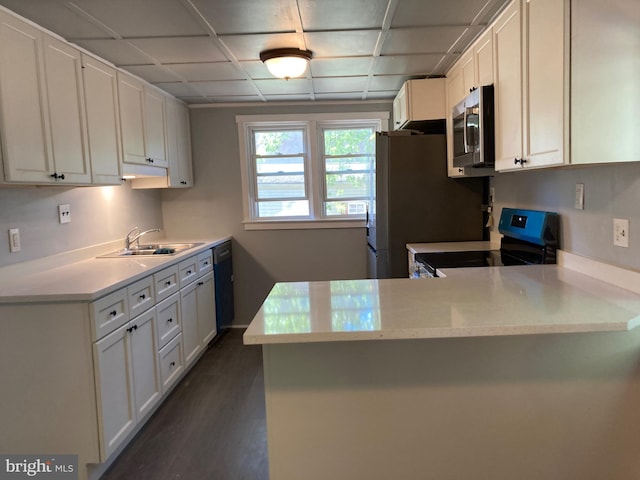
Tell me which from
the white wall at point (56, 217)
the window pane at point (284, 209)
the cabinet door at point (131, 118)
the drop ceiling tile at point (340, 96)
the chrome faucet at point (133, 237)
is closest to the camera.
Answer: the white wall at point (56, 217)

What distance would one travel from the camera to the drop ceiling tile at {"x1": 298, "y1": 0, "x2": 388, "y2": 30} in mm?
1922

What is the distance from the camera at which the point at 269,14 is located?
202 cm

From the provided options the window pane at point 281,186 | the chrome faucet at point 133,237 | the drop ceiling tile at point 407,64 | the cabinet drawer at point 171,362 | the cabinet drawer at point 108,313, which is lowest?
the cabinet drawer at point 171,362

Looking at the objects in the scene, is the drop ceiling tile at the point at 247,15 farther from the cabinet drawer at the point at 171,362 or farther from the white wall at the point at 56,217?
the cabinet drawer at the point at 171,362

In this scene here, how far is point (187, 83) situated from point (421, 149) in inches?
73.4

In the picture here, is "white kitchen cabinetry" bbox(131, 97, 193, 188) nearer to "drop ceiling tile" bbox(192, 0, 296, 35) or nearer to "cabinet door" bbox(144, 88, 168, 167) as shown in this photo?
"cabinet door" bbox(144, 88, 168, 167)

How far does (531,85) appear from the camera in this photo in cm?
178

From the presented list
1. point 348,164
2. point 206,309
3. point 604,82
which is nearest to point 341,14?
point 604,82

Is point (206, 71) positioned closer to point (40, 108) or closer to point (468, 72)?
point (40, 108)

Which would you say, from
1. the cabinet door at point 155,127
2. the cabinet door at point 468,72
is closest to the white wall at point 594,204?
the cabinet door at point 468,72

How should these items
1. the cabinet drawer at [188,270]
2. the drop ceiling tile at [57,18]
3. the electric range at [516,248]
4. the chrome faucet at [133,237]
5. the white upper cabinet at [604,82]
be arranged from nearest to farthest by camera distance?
the white upper cabinet at [604,82]
the drop ceiling tile at [57,18]
the electric range at [516,248]
the cabinet drawer at [188,270]
the chrome faucet at [133,237]

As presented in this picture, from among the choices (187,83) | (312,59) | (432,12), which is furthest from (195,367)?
(432,12)

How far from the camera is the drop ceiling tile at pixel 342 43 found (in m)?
2.29

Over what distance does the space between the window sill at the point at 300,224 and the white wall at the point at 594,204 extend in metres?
1.90
